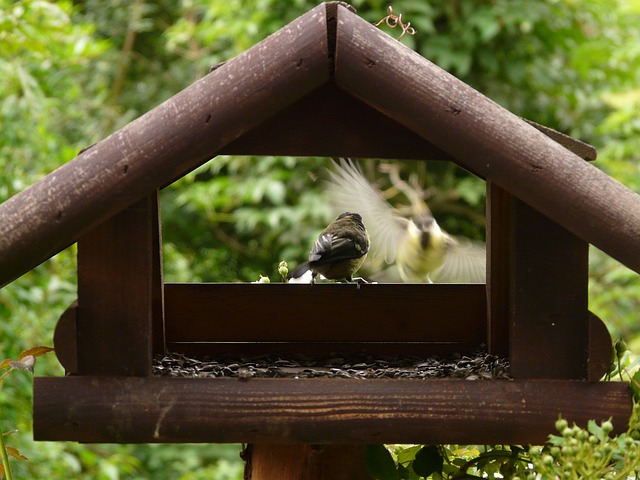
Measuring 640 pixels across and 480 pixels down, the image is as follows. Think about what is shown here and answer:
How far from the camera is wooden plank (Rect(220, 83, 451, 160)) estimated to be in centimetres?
166

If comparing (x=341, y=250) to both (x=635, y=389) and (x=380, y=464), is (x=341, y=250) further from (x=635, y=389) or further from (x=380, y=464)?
(x=635, y=389)

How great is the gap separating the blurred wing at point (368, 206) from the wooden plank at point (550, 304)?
0.80 m

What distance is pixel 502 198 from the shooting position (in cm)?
193

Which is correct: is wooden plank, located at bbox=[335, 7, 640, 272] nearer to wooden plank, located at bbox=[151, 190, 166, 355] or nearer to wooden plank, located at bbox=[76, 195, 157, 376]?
wooden plank, located at bbox=[76, 195, 157, 376]

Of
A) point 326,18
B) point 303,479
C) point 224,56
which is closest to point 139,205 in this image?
point 326,18

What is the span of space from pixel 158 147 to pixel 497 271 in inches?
33.3

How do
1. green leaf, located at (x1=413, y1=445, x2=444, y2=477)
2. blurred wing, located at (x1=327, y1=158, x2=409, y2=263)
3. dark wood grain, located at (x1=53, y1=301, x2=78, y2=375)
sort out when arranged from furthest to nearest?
blurred wing, located at (x1=327, y1=158, x2=409, y2=263), green leaf, located at (x1=413, y1=445, x2=444, y2=477), dark wood grain, located at (x1=53, y1=301, x2=78, y2=375)

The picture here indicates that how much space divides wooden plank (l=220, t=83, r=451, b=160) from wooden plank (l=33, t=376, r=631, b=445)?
0.41 m

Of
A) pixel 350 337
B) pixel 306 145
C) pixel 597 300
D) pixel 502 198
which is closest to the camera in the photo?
pixel 306 145

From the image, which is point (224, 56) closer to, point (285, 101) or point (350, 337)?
point (350, 337)

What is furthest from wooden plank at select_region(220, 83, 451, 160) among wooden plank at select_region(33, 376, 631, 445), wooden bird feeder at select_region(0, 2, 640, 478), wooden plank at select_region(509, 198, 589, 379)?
wooden plank at select_region(33, 376, 631, 445)

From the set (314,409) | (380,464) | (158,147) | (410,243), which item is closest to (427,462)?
(380,464)

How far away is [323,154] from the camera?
167cm

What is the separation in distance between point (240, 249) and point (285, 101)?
174 inches
